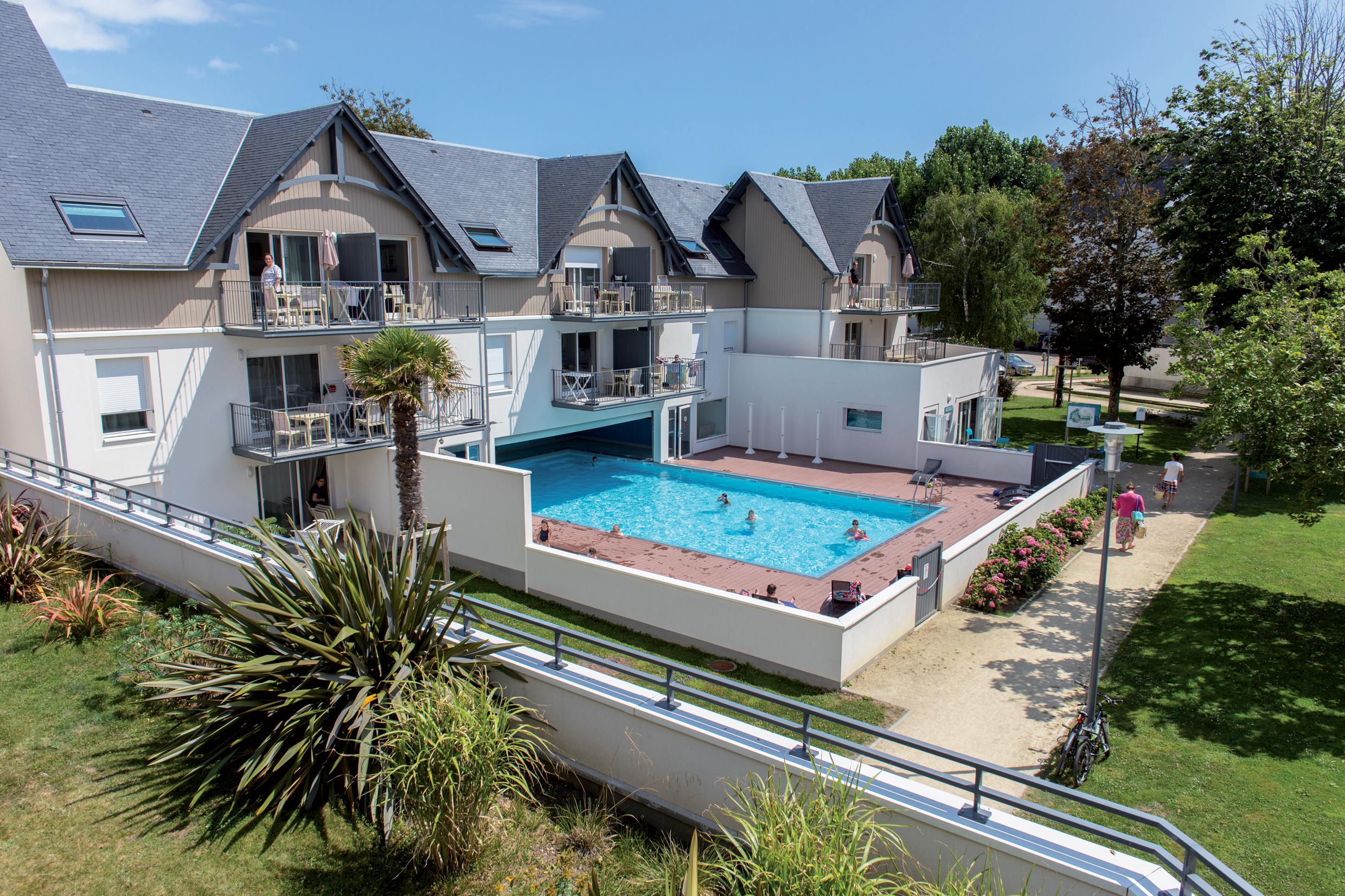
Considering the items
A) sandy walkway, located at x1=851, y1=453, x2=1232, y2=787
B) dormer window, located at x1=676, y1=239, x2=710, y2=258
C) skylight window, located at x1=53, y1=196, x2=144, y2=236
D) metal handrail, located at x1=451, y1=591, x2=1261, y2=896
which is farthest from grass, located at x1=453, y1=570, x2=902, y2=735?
dormer window, located at x1=676, y1=239, x2=710, y2=258

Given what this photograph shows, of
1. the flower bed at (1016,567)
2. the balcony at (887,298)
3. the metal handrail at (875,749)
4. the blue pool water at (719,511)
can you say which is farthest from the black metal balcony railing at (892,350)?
the metal handrail at (875,749)

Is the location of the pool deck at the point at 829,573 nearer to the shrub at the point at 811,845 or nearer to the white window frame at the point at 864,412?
the white window frame at the point at 864,412

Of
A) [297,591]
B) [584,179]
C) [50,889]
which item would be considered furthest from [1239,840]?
[584,179]

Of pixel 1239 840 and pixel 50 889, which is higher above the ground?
pixel 50 889

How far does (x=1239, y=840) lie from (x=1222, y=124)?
20.3m

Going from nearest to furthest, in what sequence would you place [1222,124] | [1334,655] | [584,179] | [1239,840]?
[1239,840] → [1334,655] → [1222,124] → [584,179]

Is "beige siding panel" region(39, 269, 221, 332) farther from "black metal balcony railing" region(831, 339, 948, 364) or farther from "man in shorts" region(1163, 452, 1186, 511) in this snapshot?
"man in shorts" region(1163, 452, 1186, 511)

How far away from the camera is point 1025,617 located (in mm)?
16172

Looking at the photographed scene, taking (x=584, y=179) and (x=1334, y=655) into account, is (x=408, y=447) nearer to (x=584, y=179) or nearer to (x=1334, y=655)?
(x=584, y=179)

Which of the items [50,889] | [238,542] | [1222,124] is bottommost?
[50,889]

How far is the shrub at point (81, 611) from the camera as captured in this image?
11344 millimetres

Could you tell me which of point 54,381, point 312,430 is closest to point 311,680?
point 54,381

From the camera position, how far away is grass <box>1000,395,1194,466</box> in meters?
31.3

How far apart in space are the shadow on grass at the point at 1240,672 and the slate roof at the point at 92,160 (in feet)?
62.1
